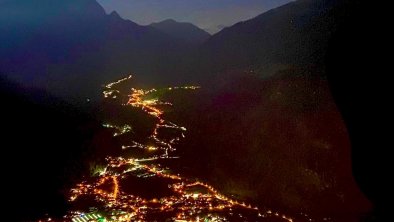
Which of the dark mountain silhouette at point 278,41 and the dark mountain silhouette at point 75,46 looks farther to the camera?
the dark mountain silhouette at point 75,46

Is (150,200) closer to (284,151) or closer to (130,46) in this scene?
(284,151)

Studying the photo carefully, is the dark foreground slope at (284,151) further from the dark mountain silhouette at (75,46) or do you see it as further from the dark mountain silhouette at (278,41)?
the dark mountain silhouette at (75,46)

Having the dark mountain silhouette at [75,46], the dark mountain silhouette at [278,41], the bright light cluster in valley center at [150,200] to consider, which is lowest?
the bright light cluster in valley center at [150,200]

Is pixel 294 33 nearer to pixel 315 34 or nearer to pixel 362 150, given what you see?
pixel 315 34

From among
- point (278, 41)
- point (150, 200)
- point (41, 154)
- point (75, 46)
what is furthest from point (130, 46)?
point (150, 200)

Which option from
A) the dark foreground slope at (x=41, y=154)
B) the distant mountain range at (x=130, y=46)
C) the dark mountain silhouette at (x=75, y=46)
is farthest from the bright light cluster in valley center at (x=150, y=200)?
the dark mountain silhouette at (x=75, y=46)

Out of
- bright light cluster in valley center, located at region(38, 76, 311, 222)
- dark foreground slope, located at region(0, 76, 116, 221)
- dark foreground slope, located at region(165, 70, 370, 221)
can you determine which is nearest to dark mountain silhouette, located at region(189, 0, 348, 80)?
dark foreground slope, located at region(165, 70, 370, 221)
